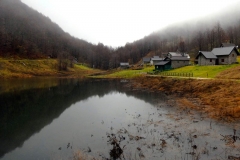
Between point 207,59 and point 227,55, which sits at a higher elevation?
point 227,55

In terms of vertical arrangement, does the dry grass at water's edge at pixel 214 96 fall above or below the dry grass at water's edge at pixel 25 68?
below

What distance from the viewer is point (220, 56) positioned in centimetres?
6994

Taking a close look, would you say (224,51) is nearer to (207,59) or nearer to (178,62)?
(207,59)

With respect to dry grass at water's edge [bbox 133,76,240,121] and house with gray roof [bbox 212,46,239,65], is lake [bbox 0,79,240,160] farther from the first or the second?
house with gray roof [bbox 212,46,239,65]

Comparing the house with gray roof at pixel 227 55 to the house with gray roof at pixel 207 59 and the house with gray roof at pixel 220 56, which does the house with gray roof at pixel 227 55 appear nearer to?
the house with gray roof at pixel 220 56

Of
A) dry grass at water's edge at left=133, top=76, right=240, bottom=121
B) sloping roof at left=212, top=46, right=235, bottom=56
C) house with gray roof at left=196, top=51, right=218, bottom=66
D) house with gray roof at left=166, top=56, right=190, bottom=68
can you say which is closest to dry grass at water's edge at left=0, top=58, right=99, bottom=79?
house with gray roof at left=166, top=56, right=190, bottom=68

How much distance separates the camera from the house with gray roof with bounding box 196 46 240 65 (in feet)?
220

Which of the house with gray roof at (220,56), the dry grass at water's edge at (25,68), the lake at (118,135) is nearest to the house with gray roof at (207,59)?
the house with gray roof at (220,56)

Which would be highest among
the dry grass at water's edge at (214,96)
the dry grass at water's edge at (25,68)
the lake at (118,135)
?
the dry grass at water's edge at (25,68)

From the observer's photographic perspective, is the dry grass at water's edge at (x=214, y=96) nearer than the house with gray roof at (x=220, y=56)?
→ Yes

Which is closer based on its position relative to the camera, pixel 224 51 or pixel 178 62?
pixel 224 51

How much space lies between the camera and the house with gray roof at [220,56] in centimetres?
6706

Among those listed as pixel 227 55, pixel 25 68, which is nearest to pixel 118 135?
pixel 227 55

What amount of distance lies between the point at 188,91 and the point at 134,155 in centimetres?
3184
